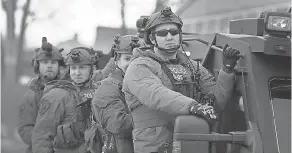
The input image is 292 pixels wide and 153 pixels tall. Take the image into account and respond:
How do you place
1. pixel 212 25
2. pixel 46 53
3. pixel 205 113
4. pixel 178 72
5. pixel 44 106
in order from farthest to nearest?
1. pixel 212 25
2. pixel 46 53
3. pixel 44 106
4. pixel 178 72
5. pixel 205 113

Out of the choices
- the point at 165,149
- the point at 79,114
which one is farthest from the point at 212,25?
the point at 165,149

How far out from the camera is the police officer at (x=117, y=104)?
461 cm

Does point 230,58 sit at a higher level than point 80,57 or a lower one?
higher

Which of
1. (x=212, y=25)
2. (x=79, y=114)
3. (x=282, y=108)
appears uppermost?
(x=212, y=25)

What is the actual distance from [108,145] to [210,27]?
20794 millimetres

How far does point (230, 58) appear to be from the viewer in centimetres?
369

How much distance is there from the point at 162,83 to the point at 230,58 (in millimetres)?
477

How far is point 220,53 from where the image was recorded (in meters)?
4.21

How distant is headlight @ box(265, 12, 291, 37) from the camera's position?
3.44m

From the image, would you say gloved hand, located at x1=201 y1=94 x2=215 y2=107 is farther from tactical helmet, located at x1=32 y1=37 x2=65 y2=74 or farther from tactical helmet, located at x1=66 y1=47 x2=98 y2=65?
tactical helmet, located at x1=32 y1=37 x2=65 y2=74

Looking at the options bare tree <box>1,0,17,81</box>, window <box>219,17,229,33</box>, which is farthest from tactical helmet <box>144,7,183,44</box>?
window <box>219,17,229,33</box>

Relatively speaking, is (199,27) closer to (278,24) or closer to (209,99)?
(209,99)

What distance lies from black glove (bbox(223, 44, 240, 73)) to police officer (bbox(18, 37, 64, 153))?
129 inches

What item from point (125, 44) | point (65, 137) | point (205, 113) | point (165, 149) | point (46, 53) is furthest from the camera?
point (46, 53)
